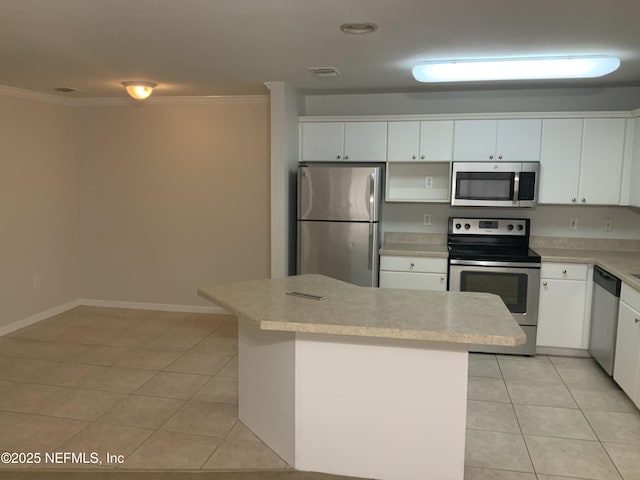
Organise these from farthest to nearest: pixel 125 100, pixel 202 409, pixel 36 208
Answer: pixel 125 100
pixel 36 208
pixel 202 409

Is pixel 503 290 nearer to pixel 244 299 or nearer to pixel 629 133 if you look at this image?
pixel 629 133

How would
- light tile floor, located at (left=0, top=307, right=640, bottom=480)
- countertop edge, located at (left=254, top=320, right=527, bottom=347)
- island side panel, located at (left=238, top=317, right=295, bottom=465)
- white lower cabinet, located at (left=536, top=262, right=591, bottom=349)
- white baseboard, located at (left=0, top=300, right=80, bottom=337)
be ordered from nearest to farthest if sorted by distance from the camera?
countertop edge, located at (left=254, top=320, right=527, bottom=347)
island side panel, located at (left=238, top=317, right=295, bottom=465)
light tile floor, located at (left=0, top=307, right=640, bottom=480)
white lower cabinet, located at (left=536, top=262, right=591, bottom=349)
white baseboard, located at (left=0, top=300, right=80, bottom=337)

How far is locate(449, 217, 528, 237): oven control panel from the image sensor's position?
15.9 ft

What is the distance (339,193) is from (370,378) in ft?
7.47

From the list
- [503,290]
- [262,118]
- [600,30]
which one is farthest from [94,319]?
[600,30]

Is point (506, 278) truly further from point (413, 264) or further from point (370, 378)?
point (370, 378)

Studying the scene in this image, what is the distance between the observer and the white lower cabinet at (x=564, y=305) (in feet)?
14.3

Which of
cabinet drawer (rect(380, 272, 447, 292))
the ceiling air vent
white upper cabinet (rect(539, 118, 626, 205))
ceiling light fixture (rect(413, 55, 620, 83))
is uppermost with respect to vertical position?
the ceiling air vent

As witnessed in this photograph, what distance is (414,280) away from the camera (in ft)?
15.2

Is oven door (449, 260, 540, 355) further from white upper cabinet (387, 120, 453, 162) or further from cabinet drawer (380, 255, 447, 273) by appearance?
white upper cabinet (387, 120, 453, 162)

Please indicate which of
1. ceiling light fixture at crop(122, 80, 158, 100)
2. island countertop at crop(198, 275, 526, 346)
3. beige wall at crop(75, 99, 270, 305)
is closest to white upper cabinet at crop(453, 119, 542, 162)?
beige wall at crop(75, 99, 270, 305)

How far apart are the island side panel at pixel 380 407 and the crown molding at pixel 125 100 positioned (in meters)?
3.37

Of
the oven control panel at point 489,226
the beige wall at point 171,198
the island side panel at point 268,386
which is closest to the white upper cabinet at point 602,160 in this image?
the oven control panel at point 489,226

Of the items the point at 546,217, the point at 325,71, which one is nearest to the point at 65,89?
the point at 325,71
